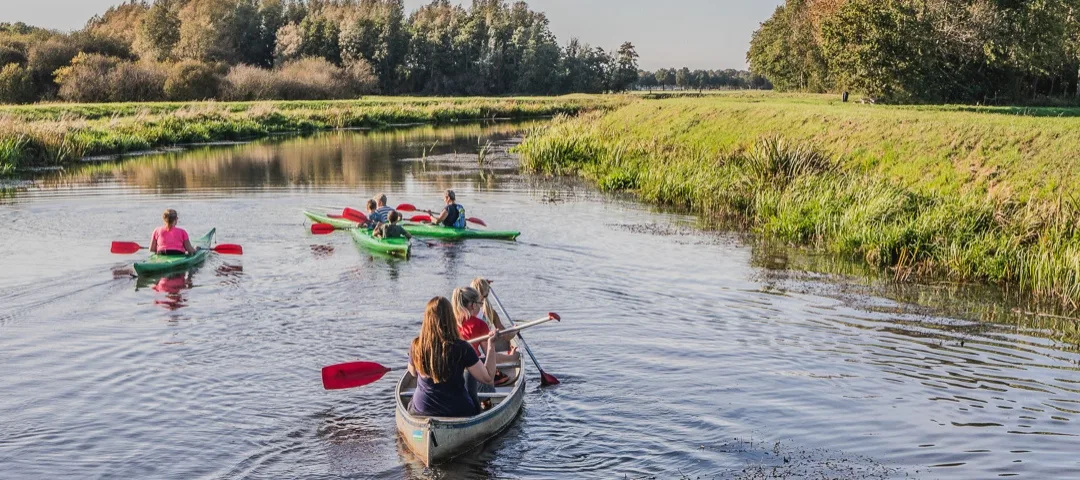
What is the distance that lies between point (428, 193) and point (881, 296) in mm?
16622

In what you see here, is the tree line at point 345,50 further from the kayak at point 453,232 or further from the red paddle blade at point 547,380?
the red paddle blade at point 547,380

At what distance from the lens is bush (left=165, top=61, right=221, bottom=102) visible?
7638 cm

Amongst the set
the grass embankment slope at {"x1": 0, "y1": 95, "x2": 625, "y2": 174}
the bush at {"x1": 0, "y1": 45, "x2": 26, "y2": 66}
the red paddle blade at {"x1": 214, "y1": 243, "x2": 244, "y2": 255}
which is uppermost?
the bush at {"x1": 0, "y1": 45, "x2": 26, "y2": 66}

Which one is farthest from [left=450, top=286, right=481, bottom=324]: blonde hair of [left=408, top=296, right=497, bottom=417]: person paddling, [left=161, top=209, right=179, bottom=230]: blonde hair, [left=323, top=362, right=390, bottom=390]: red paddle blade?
[left=161, top=209, right=179, bottom=230]: blonde hair

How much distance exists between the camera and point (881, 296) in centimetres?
1661

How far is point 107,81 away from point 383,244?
63.2 metres

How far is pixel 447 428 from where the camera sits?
9.31 meters

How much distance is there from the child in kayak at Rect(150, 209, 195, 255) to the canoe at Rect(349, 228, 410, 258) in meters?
3.52

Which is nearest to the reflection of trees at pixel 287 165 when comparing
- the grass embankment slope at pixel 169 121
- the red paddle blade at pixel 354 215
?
the grass embankment slope at pixel 169 121

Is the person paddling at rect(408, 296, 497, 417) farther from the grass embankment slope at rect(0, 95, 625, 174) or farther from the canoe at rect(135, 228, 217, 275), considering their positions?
the grass embankment slope at rect(0, 95, 625, 174)

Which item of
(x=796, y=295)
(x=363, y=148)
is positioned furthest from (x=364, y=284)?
(x=363, y=148)

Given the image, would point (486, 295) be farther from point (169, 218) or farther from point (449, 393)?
point (169, 218)

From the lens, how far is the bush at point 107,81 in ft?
240

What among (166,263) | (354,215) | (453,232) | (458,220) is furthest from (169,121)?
(166,263)
